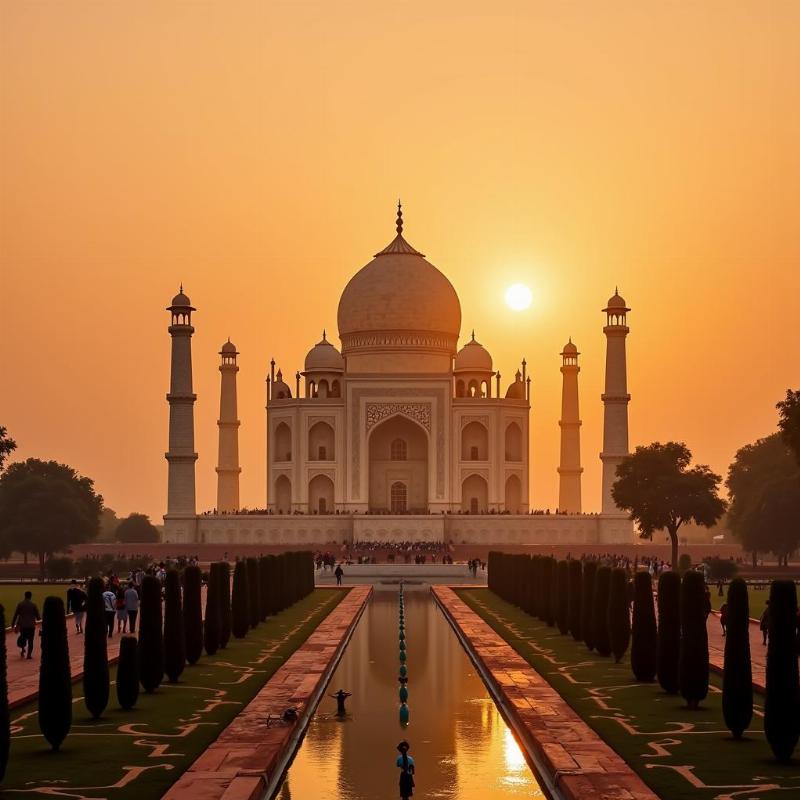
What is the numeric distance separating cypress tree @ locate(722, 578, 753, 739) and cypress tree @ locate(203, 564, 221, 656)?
10.00 metres

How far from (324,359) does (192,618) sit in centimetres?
5243

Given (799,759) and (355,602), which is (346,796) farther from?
(355,602)

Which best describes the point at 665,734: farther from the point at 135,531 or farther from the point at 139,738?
the point at 135,531

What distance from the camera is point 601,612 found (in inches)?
866

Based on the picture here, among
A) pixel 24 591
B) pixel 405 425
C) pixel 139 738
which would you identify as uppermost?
pixel 405 425

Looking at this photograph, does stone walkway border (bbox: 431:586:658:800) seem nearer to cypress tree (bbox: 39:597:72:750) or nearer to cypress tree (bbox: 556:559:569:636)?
cypress tree (bbox: 556:559:569:636)

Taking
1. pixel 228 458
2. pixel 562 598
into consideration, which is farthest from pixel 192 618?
pixel 228 458

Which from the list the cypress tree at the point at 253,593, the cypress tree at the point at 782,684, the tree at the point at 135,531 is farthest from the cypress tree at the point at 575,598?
the tree at the point at 135,531

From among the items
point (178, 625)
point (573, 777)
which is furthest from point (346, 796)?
point (178, 625)

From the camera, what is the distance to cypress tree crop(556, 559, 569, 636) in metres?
25.6

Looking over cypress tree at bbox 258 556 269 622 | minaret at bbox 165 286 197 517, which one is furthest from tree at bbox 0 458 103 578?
cypress tree at bbox 258 556 269 622

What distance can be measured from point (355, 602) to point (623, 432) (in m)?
30.2

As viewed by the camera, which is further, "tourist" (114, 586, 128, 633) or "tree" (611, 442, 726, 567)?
"tree" (611, 442, 726, 567)

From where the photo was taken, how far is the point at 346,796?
39.7 ft
